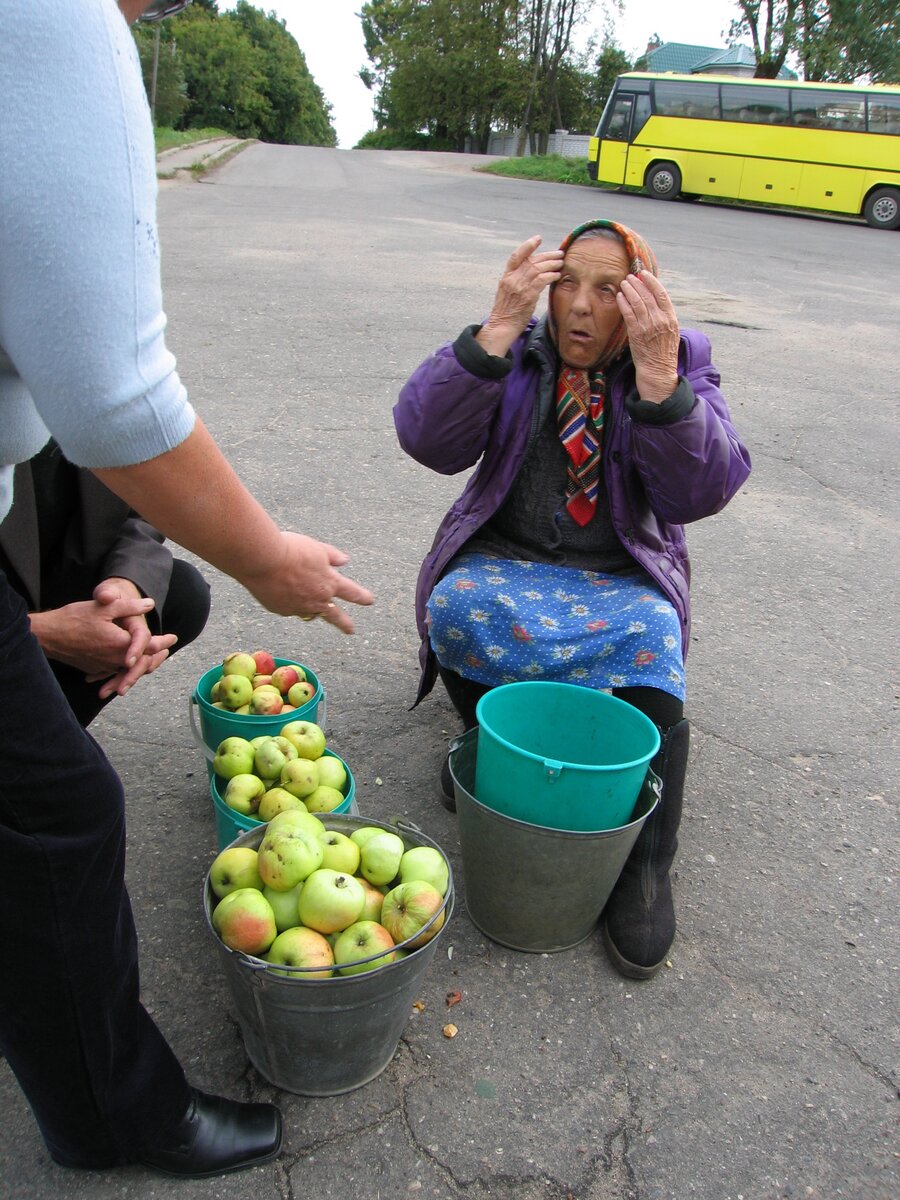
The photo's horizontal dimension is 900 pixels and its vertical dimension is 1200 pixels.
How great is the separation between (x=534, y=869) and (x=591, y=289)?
1.47 meters

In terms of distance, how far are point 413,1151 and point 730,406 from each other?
5.63 m

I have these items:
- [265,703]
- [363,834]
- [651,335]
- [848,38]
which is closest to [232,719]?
[265,703]

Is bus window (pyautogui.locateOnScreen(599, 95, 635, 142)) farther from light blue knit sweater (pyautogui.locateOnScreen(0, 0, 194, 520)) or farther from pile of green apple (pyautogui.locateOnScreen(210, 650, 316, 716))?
light blue knit sweater (pyautogui.locateOnScreen(0, 0, 194, 520))

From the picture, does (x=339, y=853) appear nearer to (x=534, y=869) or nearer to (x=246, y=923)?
(x=246, y=923)

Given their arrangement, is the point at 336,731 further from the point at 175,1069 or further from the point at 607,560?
the point at 175,1069

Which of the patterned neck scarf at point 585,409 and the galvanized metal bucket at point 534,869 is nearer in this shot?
the galvanized metal bucket at point 534,869

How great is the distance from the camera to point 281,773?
2.22 m

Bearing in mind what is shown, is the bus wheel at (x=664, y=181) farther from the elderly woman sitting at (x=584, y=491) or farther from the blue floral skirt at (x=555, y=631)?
the blue floral skirt at (x=555, y=631)

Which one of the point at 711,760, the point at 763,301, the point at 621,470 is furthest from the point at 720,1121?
the point at 763,301

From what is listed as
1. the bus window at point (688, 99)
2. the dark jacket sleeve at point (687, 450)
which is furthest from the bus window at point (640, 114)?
the dark jacket sleeve at point (687, 450)

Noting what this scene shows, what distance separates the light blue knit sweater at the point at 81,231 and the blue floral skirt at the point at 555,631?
4.71ft

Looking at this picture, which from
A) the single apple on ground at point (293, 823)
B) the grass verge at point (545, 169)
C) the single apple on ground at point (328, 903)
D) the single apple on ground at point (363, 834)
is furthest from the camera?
the grass verge at point (545, 169)

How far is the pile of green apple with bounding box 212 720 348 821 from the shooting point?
84.3 inches

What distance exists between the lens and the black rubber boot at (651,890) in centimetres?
224
